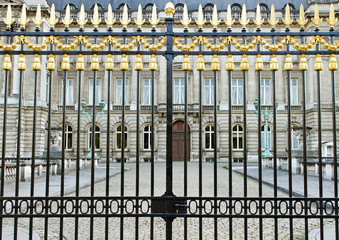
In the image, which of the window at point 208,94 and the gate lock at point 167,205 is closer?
the gate lock at point 167,205

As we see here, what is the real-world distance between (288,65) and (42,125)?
2556 cm

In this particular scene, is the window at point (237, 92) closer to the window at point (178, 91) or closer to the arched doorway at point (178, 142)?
the window at point (178, 91)

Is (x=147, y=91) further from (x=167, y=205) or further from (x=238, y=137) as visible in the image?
(x=167, y=205)

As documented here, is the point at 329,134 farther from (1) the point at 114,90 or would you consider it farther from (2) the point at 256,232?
(2) the point at 256,232

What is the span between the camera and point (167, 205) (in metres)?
3.83

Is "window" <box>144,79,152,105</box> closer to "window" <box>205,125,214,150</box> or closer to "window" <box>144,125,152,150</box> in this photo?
"window" <box>144,125,152,150</box>

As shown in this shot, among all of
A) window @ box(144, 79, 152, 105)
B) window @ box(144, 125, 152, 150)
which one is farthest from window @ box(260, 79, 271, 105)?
window @ box(144, 125, 152, 150)

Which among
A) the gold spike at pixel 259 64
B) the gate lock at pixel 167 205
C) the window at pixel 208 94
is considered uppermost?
the window at pixel 208 94

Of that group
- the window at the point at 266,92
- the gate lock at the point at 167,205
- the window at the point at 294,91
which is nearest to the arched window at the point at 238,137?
the window at the point at 266,92

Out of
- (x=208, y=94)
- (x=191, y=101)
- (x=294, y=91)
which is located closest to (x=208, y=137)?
(x=191, y=101)

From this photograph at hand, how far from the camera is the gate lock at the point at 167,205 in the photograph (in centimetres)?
382

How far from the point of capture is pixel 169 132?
3.90 metres

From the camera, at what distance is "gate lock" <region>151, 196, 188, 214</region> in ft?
12.5

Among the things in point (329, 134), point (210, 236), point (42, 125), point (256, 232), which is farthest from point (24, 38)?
point (329, 134)
